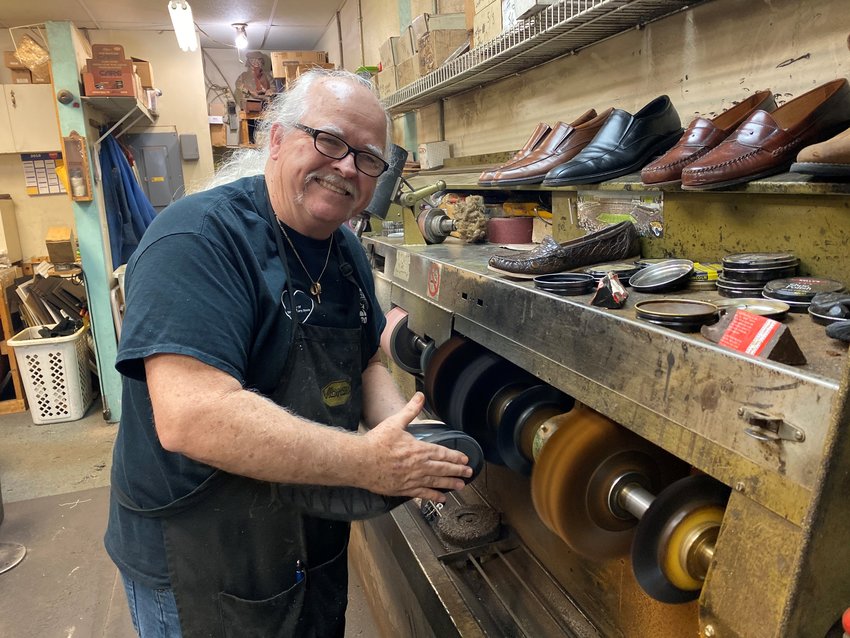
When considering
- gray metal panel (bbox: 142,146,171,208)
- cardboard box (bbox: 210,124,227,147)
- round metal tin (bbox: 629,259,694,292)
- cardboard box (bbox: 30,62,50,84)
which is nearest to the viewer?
round metal tin (bbox: 629,259,694,292)

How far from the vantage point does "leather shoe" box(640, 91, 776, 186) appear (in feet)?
3.79

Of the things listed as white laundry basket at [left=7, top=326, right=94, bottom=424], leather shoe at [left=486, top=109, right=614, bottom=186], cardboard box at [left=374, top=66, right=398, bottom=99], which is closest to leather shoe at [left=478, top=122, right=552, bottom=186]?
leather shoe at [left=486, top=109, right=614, bottom=186]

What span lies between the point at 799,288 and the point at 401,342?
1349mm

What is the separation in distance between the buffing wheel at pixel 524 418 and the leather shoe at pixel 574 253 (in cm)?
37

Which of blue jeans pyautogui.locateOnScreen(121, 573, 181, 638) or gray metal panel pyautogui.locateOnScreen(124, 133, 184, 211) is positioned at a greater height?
gray metal panel pyautogui.locateOnScreen(124, 133, 184, 211)

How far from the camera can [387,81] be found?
11.4 feet

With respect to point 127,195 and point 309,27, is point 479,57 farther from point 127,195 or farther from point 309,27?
point 309,27

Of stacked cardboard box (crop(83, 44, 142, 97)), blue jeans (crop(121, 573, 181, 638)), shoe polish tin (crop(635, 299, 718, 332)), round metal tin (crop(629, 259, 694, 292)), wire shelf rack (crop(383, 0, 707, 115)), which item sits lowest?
blue jeans (crop(121, 573, 181, 638))

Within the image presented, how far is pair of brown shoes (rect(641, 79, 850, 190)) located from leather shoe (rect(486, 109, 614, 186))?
50 cm

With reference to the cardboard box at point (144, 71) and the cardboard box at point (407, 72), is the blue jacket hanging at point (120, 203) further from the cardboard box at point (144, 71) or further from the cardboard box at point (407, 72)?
the cardboard box at point (407, 72)

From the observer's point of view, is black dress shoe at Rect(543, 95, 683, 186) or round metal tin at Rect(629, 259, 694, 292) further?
black dress shoe at Rect(543, 95, 683, 186)

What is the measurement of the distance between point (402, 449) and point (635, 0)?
1251 millimetres

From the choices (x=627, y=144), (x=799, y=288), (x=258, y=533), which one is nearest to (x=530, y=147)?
(x=627, y=144)

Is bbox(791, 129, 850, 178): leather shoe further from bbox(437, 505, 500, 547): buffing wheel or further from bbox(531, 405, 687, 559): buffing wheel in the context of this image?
bbox(437, 505, 500, 547): buffing wheel
